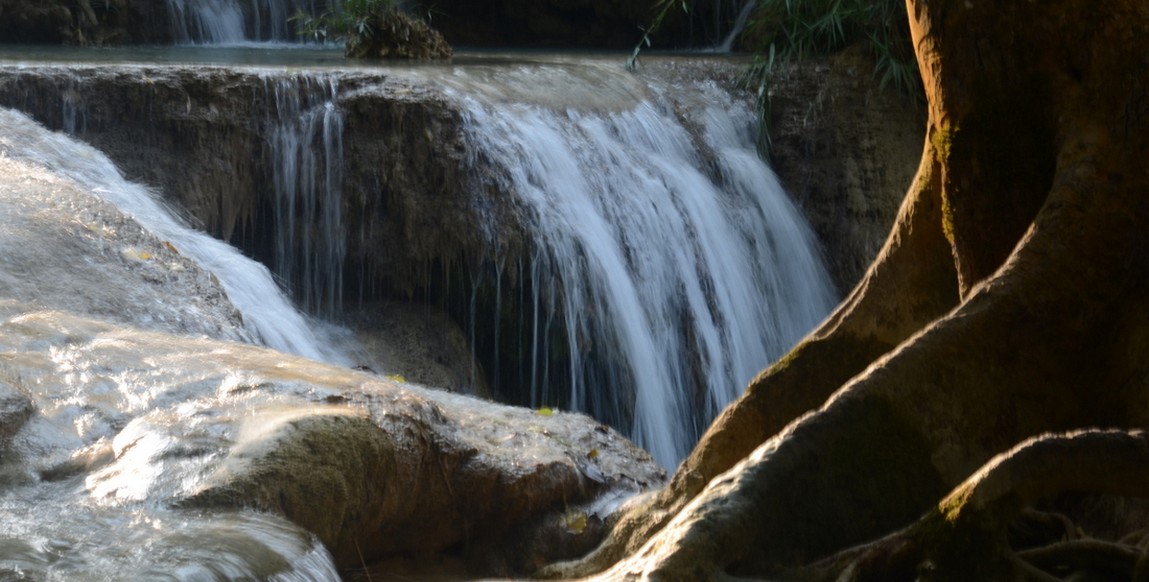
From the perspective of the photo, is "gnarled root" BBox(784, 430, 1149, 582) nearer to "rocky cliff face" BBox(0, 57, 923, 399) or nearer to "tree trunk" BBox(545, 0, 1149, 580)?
"tree trunk" BBox(545, 0, 1149, 580)

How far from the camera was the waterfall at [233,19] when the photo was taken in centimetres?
1568

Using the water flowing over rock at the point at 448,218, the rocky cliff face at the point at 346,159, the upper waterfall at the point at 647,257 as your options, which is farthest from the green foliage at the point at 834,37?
the rocky cliff face at the point at 346,159

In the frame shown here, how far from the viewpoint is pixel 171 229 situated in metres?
7.39

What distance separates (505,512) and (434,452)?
1.51ft

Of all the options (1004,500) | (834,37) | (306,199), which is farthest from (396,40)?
(1004,500)

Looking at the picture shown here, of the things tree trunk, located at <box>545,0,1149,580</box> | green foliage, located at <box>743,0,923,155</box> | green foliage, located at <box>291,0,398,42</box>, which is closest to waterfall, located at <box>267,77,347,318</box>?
green foliage, located at <box>291,0,398,42</box>

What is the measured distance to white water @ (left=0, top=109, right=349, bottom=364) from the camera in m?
7.11

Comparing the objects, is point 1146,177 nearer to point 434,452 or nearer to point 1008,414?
point 1008,414

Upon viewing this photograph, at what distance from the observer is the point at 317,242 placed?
360 inches

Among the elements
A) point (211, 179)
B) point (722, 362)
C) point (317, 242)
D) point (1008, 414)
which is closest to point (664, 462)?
point (722, 362)

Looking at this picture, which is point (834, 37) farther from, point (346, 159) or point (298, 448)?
point (298, 448)

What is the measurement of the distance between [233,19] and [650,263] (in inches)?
325

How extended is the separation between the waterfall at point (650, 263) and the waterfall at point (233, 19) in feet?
20.1

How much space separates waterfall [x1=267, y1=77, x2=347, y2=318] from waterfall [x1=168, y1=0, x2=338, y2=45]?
6.49 meters
